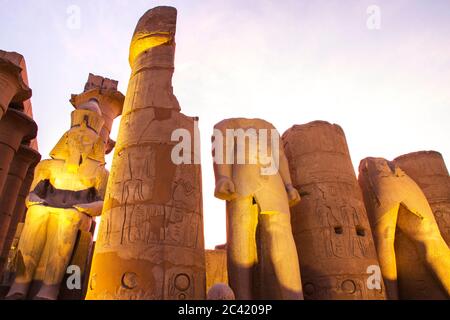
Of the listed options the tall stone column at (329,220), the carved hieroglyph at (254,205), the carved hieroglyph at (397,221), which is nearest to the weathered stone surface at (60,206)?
the carved hieroglyph at (254,205)

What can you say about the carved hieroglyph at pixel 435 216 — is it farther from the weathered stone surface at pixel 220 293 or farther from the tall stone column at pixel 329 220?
the weathered stone surface at pixel 220 293

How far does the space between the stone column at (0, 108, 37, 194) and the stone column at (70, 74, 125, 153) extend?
4.80 ft

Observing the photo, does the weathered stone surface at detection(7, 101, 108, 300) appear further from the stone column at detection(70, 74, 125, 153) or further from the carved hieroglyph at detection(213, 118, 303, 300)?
the stone column at detection(70, 74, 125, 153)

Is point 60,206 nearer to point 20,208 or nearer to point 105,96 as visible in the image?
point 105,96

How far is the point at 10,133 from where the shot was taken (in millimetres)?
9578

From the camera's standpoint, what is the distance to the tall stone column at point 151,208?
392 cm

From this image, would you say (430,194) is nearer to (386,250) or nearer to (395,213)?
(395,213)

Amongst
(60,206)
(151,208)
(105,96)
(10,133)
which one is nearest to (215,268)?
(60,206)

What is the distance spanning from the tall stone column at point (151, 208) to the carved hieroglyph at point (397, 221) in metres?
3.15

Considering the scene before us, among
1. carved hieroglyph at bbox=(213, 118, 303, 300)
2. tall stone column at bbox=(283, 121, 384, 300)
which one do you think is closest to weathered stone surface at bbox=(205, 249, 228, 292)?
tall stone column at bbox=(283, 121, 384, 300)

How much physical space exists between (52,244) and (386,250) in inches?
204

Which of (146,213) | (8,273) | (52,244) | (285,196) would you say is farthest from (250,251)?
(8,273)

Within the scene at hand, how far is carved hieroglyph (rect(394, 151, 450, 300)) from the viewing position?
563 centimetres

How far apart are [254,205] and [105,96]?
6.89 meters
